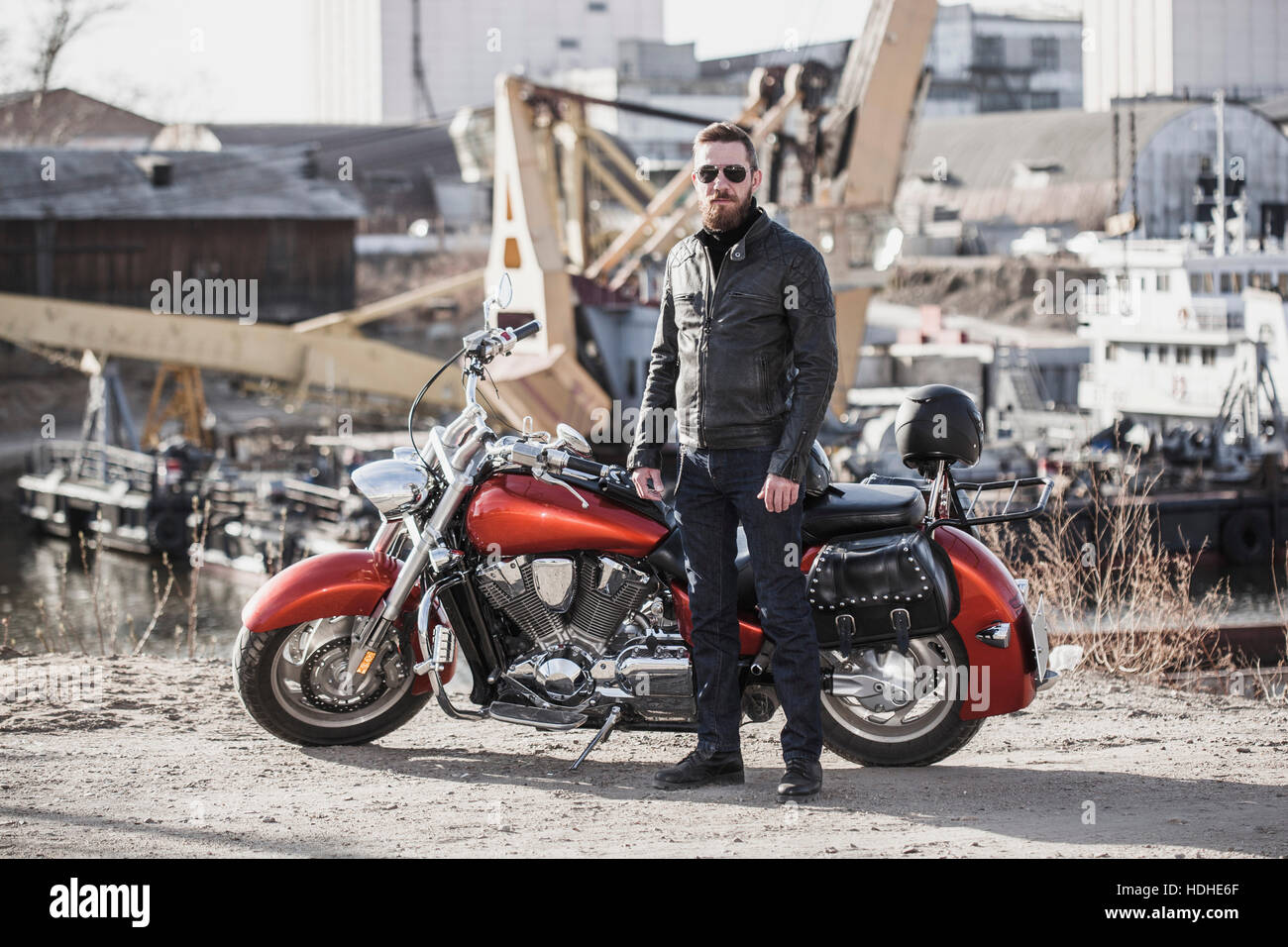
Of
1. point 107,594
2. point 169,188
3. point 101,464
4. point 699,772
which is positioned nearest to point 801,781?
point 699,772

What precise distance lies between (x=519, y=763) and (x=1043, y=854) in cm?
182

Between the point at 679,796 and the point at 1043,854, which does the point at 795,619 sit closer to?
the point at 679,796

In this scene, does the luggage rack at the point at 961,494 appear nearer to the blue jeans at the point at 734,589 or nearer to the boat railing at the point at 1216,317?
the blue jeans at the point at 734,589

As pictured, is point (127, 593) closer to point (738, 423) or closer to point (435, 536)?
point (435, 536)

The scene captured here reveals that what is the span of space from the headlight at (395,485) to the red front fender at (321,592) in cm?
21

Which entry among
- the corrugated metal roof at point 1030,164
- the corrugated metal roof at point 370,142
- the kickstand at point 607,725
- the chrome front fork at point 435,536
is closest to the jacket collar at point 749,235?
the chrome front fork at point 435,536

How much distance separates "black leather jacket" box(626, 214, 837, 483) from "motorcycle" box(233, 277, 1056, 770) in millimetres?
369

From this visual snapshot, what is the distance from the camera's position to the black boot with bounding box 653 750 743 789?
4.83 m

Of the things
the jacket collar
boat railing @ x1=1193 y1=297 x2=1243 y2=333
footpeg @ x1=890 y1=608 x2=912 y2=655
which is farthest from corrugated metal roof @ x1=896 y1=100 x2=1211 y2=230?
the jacket collar

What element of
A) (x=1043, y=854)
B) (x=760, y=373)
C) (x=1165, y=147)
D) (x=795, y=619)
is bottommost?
(x=1043, y=854)

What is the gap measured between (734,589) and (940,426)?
33.7 inches

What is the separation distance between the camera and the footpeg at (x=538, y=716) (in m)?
4.91

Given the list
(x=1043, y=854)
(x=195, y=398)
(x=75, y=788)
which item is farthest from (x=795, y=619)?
(x=195, y=398)
